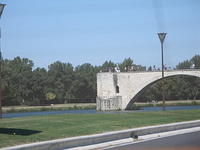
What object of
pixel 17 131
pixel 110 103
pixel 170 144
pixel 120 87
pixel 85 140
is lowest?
pixel 170 144

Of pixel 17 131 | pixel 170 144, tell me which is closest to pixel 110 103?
pixel 17 131

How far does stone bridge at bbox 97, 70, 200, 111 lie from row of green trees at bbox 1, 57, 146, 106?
10965mm

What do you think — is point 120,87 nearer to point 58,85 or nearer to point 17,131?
point 58,85

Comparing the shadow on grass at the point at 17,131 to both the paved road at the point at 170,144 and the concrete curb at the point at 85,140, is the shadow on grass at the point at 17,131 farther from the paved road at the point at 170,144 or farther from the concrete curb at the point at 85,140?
the paved road at the point at 170,144

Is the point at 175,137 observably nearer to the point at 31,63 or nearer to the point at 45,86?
the point at 45,86

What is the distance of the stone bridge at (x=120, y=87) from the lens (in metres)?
93.0

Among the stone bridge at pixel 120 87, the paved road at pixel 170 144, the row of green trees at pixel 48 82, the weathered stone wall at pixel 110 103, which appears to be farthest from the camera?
the row of green trees at pixel 48 82

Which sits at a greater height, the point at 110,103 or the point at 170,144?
the point at 110,103

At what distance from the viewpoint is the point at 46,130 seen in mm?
17906

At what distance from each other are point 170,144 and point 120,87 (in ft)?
262

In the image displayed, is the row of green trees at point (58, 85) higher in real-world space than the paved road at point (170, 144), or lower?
higher

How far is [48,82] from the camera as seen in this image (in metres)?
123

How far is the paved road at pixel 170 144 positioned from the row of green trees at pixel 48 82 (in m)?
86.9

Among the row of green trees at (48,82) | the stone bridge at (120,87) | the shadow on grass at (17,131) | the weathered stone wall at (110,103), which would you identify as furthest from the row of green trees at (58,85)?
the shadow on grass at (17,131)
